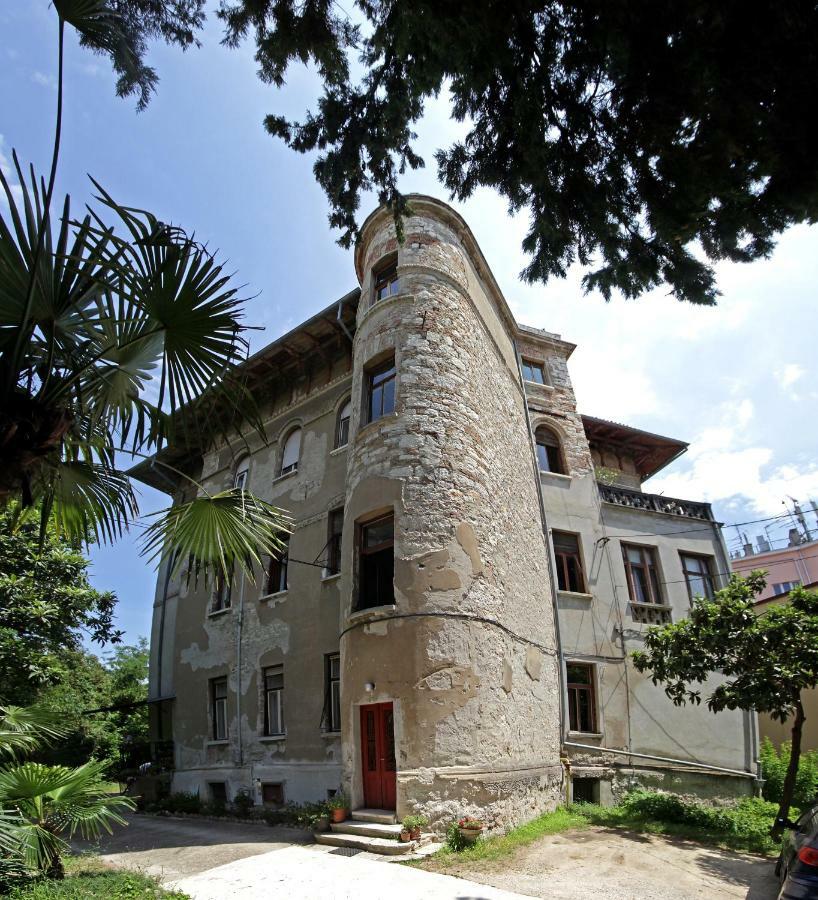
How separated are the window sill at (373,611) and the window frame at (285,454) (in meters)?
6.75

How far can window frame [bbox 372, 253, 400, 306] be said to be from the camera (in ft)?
47.3

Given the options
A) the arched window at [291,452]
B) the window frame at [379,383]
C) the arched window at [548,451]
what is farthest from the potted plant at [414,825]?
the arched window at [548,451]

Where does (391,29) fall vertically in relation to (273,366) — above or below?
below

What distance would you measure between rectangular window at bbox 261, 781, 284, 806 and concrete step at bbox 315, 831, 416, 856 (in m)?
4.50

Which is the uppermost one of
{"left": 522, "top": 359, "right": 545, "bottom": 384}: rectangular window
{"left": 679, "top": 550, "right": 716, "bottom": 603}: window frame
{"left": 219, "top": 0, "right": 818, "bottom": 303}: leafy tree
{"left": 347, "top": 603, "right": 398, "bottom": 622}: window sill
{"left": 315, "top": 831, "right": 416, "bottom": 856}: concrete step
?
{"left": 522, "top": 359, "right": 545, "bottom": 384}: rectangular window

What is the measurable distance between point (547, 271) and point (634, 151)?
1.24 metres

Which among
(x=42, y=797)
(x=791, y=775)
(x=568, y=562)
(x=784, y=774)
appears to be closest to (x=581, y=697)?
(x=568, y=562)

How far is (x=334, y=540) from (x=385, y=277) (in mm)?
6646

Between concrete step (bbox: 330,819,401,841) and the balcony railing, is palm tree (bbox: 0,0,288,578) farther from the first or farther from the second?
the balcony railing

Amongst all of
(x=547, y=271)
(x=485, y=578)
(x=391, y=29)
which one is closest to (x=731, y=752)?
(x=485, y=578)

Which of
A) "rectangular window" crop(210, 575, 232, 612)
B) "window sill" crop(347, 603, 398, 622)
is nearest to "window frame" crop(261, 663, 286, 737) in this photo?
"rectangular window" crop(210, 575, 232, 612)

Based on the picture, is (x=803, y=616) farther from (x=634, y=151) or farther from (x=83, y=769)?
(x=83, y=769)

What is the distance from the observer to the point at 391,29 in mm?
5199

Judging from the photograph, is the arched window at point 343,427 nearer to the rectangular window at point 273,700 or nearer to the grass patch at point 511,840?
the rectangular window at point 273,700
